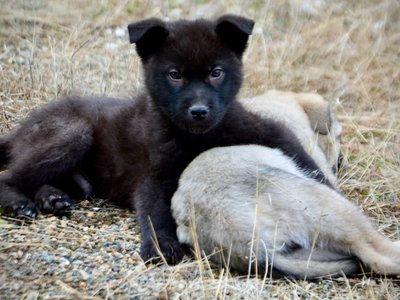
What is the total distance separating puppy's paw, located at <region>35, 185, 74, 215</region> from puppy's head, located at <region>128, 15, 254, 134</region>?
3.35 ft

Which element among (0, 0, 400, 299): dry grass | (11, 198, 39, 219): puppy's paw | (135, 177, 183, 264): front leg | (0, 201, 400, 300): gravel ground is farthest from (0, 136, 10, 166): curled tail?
(135, 177, 183, 264): front leg

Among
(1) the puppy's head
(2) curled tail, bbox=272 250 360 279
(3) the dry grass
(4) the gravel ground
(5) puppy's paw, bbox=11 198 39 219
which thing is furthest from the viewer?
(3) the dry grass

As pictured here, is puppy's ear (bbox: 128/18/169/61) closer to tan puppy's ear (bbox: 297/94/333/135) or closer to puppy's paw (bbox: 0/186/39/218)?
puppy's paw (bbox: 0/186/39/218)

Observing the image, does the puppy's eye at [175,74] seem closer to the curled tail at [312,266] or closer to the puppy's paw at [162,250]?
the puppy's paw at [162,250]

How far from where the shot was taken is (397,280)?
14.0 feet

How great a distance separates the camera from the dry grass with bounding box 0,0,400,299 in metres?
5.95

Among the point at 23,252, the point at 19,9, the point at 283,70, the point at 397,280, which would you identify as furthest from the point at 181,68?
the point at 19,9

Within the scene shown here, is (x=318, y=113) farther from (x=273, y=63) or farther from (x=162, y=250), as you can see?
(x=162, y=250)

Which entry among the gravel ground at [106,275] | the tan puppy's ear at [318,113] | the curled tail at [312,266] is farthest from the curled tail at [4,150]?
the curled tail at [312,266]

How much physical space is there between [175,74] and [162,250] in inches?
50.6

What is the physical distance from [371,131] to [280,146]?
90.2 inches

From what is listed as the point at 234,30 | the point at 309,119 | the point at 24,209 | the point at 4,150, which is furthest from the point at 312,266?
the point at 4,150

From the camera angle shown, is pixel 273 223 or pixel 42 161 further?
pixel 42 161

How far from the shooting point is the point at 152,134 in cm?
544
